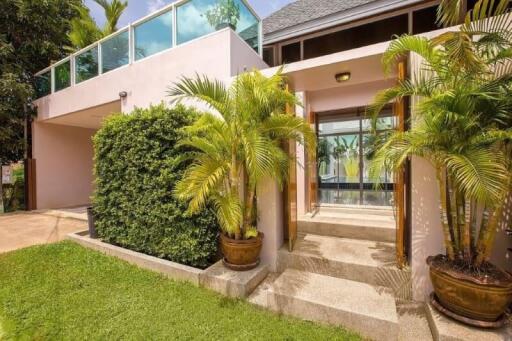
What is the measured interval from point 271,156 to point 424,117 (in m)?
1.76

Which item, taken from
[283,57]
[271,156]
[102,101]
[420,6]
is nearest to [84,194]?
[102,101]

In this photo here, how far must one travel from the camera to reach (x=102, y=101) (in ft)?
24.2

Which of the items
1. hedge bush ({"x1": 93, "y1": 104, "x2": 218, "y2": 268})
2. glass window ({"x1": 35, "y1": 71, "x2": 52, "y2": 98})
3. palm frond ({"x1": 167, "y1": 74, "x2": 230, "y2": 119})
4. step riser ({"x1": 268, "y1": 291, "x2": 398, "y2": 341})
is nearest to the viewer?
step riser ({"x1": 268, "y1": 291, "x2": 398, "y2": 341})

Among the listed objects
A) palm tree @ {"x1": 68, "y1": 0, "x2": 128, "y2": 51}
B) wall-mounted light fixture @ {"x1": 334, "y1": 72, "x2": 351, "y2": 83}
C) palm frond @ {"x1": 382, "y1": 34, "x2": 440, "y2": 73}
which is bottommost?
palm frond @ {"x1": 382, "y1": 34, "x2": 440, "y2": 73}

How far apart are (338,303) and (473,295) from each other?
1276 millimetres

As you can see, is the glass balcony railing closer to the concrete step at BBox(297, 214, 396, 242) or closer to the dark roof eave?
the dark roof eave

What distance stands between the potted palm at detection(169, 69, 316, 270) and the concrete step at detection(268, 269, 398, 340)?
741 mm

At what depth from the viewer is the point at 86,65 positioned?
26.0 feet

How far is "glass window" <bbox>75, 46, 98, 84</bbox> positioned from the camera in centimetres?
767

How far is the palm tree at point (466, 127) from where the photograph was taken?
2.34 meters

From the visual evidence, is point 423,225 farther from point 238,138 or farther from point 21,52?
point 21,52

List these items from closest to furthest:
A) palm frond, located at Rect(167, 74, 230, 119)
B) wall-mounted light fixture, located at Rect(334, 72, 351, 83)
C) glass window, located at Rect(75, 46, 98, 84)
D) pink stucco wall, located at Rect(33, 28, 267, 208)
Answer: palm frond, located at Rect(167, 74, 230, 119) < wall-mounted light fixture, located at Rect(334, 72, 351, 83) < pink stucco wall, located at Rect(33, 28, 267, 208) < glass window, located at Rect(75, 46, 98, 84)

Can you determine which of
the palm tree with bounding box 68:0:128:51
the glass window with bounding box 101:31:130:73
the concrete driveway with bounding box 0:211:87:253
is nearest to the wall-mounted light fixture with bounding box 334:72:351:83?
the glass window with bounding box 101:31:130:73

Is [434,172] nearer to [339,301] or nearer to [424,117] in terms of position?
[424,117]
